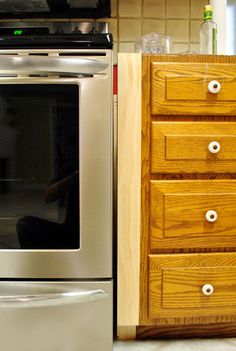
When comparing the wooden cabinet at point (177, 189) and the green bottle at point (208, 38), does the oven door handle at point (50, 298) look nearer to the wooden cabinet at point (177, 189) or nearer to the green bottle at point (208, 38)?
the wooden cabinet at point (177, 189)

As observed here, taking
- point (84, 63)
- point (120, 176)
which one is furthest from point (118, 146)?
point (84, 63)

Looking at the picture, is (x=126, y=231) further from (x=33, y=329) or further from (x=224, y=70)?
(x=224, y=70)

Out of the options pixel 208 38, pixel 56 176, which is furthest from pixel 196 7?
pixel 56 176

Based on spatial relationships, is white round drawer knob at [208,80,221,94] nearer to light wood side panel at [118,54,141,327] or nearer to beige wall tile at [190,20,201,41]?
light wood side panel at [118,54,141,327]

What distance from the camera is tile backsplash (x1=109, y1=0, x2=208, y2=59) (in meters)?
1.33

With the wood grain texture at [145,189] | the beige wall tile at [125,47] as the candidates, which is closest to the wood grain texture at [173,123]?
the wood grain texture at [145,189]

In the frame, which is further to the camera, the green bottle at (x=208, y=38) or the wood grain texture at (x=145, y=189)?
the green bottle at (x=208, y=38)

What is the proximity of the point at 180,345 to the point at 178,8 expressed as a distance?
1299mm

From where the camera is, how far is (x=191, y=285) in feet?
2.90

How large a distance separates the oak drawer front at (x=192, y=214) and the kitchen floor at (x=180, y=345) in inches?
11.7

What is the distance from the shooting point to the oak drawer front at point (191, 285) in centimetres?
88

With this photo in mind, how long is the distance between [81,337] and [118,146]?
53 centimetres

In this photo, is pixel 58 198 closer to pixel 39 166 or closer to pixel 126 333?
pixel 39 166

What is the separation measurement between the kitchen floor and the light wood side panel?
8cm
